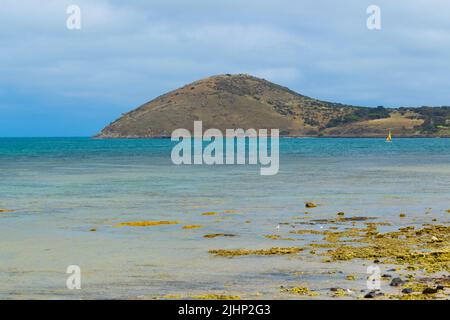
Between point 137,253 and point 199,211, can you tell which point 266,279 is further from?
point 199,211

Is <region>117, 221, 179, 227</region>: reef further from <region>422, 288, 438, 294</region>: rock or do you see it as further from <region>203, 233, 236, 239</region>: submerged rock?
<region>422, 288, 438, 294</region>: rock

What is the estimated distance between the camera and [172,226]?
94.6 feet

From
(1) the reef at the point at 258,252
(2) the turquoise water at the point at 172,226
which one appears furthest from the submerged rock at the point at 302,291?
(1) the reef at the point at 258,252

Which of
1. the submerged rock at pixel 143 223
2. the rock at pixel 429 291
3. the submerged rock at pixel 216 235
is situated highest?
the rock at pixel 429 291

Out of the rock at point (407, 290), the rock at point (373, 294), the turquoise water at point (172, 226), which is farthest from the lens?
the turquoise water at point (172, 226)

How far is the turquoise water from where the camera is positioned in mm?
17422

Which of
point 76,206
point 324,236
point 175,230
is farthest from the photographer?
point 76,206

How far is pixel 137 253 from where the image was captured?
2203 centimetres

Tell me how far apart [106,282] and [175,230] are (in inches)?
394

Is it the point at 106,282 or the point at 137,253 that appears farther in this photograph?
the point at 137,253

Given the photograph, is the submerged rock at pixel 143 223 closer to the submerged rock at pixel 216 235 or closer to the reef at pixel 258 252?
the submerged rock at pixel 216 235

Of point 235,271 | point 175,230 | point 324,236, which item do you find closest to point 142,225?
point 175,230

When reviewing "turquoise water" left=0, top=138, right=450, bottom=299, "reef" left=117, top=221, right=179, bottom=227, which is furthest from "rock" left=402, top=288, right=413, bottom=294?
"reef" left=117, top=221, right=179, bottom=227

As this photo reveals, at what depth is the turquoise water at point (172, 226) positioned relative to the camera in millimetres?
17422
